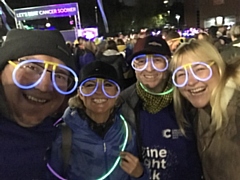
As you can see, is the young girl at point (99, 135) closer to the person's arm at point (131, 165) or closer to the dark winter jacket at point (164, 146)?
the person's arm at point (131, 165)

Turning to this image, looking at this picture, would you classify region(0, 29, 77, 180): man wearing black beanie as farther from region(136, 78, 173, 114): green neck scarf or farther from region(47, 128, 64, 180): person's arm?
region(136, 78, 173, 114): green neck scarf

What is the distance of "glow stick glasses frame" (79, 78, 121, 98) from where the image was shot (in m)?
2.63

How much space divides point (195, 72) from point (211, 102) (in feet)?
0.86

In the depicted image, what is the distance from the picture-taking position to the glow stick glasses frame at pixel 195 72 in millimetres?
2494

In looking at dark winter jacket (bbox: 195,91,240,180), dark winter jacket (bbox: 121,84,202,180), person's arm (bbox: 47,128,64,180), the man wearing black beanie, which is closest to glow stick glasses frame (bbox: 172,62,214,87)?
dark winter jacket (bbox: 195,91,240,180)

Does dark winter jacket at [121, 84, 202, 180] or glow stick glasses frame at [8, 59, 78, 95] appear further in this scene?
dark winter jacket at [121, 84, 202, 180]

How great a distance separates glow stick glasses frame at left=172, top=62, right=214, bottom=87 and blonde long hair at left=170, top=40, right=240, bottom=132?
Result: 4 centimetres

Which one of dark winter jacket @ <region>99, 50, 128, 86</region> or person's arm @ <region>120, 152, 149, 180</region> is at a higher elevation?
dark winter jacket @ <region>99, 50, 128, 86</region>

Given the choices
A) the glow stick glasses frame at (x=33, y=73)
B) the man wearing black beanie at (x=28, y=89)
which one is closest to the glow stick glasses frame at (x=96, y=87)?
the man wearing black beanie at (x=28, y=89)

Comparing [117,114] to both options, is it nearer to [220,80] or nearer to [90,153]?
[90,153]

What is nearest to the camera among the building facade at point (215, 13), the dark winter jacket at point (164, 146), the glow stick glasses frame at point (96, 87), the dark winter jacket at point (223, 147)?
the dark winter jacket at point (223, 147)

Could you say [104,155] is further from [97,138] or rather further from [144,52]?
[144,52]

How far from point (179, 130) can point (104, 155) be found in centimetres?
63

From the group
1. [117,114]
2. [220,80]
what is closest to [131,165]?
[117,114]
